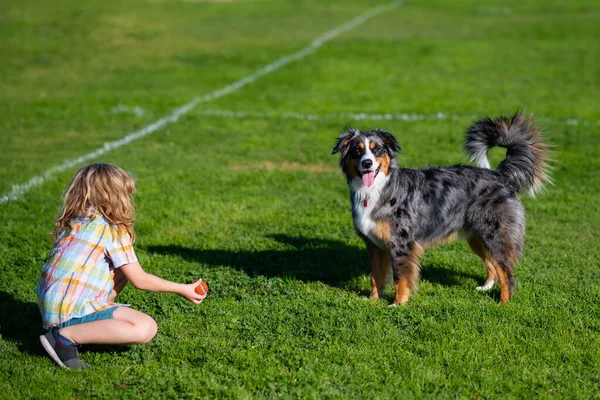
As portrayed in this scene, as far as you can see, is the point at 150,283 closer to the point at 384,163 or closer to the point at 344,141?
the point at 344,141

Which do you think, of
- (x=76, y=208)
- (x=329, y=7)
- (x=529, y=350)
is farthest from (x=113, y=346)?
(x=329, y=7)

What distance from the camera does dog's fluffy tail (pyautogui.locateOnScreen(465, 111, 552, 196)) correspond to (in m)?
6.75

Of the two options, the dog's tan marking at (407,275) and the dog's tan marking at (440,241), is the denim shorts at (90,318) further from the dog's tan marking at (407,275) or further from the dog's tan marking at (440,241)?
the dog's tan marking at (440,241)

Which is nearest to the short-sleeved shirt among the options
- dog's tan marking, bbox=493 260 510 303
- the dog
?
the dog

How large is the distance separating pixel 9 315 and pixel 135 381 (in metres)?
1.71

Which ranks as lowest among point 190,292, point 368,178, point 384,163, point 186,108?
point 186,108

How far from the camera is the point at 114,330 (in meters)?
5.01

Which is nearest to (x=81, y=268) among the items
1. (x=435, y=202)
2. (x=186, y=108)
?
(x=435, y=202)

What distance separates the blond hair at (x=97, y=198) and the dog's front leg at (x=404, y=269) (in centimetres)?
238

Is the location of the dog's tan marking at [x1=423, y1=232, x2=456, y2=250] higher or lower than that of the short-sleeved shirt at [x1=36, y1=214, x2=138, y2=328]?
lower

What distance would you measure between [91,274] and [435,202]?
10.1ft

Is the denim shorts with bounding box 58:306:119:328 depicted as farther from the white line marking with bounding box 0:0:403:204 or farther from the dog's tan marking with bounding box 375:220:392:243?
the white line marking with bounding box 0:0:403:204

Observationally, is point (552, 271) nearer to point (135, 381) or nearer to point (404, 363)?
point (404, 363)

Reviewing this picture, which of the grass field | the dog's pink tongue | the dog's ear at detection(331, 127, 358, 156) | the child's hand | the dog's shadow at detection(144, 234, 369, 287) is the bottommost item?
the dog's shadow at detection(144, 234, 369, 287)
